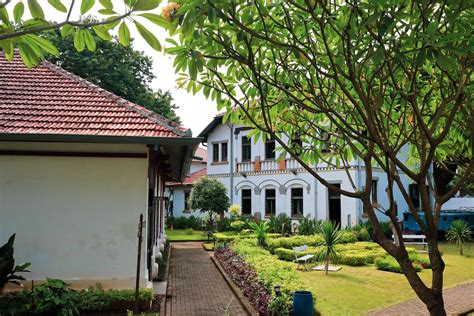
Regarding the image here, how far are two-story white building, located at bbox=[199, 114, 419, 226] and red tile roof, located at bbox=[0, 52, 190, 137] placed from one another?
44.5 feet

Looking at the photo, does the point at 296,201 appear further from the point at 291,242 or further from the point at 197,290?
the point at 197,290

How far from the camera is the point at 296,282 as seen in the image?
328 inches

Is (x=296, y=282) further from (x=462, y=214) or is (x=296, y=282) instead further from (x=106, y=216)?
(x=462, y=214)

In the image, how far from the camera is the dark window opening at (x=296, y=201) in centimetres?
2391

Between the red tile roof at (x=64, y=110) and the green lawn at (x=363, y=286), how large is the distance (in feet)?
15.1

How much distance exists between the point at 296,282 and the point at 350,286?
2.73 m

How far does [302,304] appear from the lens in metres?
7.00

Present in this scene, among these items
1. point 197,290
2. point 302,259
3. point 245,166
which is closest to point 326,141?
point 197,290

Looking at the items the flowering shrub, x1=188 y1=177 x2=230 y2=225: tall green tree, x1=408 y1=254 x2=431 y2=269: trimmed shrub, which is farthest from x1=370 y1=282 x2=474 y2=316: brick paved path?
x1=188 y1=177 x2=230 y2=225: tall green tree

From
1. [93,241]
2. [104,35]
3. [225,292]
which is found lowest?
[225,292]

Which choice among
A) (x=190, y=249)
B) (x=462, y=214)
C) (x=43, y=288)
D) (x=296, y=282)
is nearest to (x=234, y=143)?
(x=190, y=249)

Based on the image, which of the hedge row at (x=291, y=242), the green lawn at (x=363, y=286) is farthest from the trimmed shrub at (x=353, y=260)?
Answer: the hedge row at (x=291, y=242)

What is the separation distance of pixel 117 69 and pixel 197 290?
17.1 meters

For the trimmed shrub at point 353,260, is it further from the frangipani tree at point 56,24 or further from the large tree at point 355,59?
the frangipani tree at point 56,24
